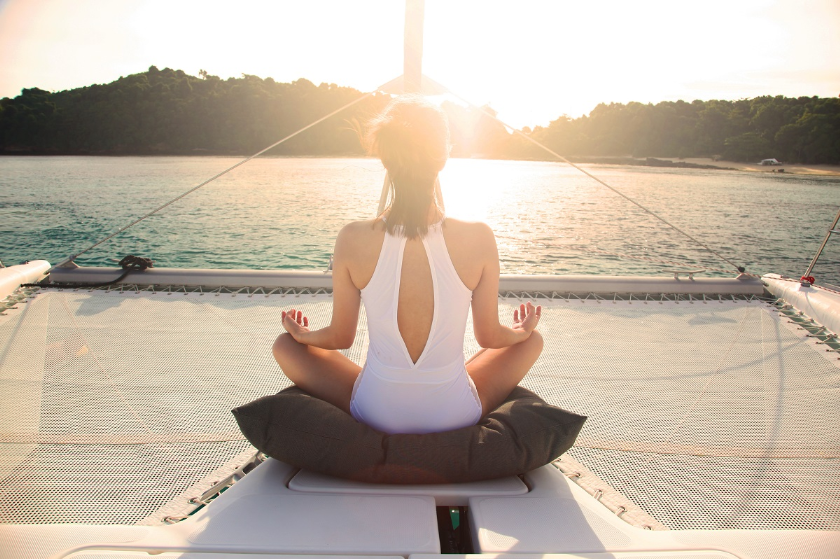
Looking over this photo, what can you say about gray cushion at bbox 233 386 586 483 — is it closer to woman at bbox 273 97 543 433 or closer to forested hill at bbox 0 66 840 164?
woman at bbox 273 97 543 433

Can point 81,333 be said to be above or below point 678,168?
below

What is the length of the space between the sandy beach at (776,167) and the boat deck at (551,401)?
30439mm

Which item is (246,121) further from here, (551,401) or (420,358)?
(420,358)

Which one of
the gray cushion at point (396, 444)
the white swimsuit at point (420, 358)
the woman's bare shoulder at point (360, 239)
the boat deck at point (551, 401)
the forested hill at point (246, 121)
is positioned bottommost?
the boat deck at point (551, 401)

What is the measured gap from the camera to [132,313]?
8.65 ft

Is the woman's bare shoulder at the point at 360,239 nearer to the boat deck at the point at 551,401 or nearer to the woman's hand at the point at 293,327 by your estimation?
the woman's hand at the point at 293,327

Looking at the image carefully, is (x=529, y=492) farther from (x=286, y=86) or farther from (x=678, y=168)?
(x=678, y=168)

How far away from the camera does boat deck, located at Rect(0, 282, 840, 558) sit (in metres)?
1.29

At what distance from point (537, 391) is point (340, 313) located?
1.03m

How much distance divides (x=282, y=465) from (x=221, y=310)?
1782 mm

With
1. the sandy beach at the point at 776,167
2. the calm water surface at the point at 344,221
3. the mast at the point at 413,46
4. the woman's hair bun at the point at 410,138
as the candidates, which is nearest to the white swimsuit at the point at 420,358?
the woman's hair bun at the point at 410,138

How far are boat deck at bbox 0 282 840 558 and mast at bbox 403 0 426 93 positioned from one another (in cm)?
124

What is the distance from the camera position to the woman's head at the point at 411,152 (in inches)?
42.5

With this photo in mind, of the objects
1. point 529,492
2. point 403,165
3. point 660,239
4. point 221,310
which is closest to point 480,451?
point 529,492
